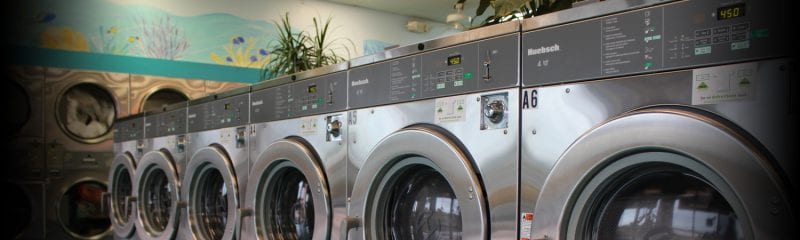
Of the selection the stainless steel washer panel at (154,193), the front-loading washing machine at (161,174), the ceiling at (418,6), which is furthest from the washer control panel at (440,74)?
the ceiling at (418,6)

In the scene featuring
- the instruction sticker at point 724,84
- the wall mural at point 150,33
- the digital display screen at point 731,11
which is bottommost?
the instruction sticker at point 724,84

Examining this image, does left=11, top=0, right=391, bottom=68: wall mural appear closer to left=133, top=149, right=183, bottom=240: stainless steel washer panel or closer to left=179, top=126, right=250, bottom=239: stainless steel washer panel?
left=133, top=149, right=183, bottom=240: stainless steel washer panel

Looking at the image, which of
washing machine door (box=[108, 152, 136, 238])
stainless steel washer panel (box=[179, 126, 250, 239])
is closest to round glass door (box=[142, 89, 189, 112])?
washing machine door (box=[108, 152, 136, 238])

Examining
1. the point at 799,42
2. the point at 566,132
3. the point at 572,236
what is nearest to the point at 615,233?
the point at 572,236

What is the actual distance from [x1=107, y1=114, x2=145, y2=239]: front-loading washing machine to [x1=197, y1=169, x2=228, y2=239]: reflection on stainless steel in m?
0.99

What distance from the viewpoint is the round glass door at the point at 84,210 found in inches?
192

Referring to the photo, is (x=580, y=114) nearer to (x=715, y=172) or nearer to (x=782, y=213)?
(x=715, y=172)

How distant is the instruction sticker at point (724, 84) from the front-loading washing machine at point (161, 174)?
2873 mm

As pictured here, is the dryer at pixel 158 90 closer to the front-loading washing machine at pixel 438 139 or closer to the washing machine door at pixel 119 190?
the washing machine door at pixel 119 190

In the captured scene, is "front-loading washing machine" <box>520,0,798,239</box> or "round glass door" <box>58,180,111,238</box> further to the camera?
"round glass door" <box>58,180,111,238</box>

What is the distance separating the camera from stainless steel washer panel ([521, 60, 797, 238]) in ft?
3.27

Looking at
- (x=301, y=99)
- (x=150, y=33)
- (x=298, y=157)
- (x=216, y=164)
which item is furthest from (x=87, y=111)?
(x=298, y=157)

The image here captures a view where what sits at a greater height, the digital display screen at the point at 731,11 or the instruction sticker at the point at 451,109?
the digital display screen at the point at 731,11

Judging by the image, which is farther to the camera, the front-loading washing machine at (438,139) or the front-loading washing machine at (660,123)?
the front-loading washing machine at (438,139)
